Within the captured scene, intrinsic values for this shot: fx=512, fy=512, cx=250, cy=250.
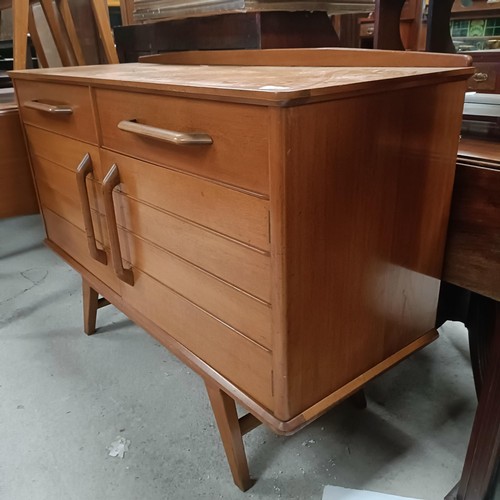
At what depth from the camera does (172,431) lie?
45.4 inches

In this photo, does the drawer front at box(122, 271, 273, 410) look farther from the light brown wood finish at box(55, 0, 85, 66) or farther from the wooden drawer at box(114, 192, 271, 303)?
the light brown wood finish at box(55, 0, 85, 66)

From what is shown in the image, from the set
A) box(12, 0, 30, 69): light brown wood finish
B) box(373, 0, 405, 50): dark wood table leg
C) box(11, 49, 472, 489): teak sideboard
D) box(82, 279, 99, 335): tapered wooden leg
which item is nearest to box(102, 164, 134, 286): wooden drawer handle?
box(11, 49, 472, 489): teak sideboard

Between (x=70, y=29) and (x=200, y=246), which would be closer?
(x=200, y=246)

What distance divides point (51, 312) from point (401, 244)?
4.25ft

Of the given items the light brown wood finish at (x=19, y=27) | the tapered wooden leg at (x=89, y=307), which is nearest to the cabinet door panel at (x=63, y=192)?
the tapered wooden leg at (x=89, y=307)

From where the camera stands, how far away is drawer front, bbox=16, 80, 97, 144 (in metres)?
0.94

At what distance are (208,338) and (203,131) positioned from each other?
340 mm

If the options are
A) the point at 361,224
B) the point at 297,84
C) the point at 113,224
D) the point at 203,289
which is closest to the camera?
the point at 297,84

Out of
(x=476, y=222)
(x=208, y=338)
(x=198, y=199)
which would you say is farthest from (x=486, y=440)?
(x=198, y=199)

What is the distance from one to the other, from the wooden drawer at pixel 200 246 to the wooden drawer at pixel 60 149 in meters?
0.10

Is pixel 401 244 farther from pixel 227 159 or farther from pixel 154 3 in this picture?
pixel 154 3

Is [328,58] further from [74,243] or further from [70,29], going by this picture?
[70,29]

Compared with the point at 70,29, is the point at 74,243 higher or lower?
lower

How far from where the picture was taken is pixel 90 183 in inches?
40.5
